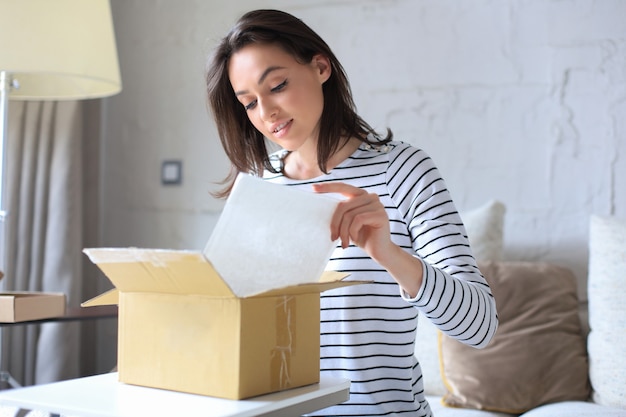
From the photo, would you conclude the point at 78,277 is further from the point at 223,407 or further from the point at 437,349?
the point at 223,407

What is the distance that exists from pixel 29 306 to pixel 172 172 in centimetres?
113

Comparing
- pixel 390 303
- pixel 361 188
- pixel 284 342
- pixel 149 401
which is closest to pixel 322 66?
pixel 361 188

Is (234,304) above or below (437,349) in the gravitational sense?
above

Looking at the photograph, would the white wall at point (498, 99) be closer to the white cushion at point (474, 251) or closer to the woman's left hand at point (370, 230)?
the white cushion at point (474, 251)

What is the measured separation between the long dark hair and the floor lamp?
0.84 metres

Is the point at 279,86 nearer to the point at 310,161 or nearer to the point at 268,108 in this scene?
the point at 268,108

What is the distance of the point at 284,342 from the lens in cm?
95

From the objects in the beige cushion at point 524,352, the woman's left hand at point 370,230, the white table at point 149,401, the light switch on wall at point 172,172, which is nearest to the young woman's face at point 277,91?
the woman's left hand at point 370,230

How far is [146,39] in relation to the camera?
3023 millimetres

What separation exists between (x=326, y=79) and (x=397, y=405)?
558mm

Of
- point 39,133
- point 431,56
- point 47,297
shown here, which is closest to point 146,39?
point 39,133

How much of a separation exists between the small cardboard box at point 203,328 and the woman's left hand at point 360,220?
66mm

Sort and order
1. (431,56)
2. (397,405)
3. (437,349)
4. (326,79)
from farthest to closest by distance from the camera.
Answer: (431,56) < (437,349) < (326,79) < (397,405)

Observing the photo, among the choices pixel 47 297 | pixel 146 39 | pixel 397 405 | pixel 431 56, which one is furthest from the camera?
pixel 146 39
